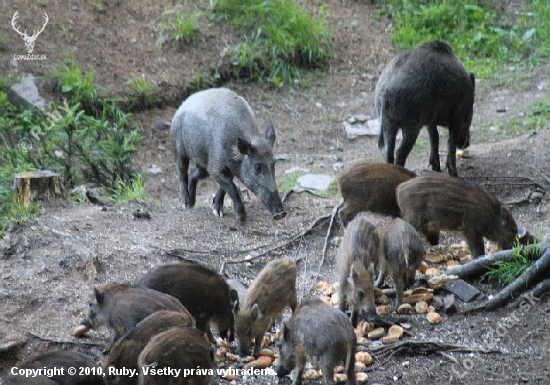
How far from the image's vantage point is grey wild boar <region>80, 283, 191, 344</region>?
191 inches

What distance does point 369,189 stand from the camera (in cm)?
672

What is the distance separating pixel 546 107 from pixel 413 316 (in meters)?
5.23

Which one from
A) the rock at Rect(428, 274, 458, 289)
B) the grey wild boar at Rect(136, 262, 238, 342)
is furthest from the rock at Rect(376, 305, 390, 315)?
the grey wild boar at Rect(136, 262, 238, 342)

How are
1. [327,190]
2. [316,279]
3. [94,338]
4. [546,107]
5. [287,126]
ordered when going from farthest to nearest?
[287,126], [546,107], [327,190], [316,279], [94,338]

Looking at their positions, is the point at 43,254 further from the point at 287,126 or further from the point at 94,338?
the point at 287,126

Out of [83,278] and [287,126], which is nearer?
[83,278]

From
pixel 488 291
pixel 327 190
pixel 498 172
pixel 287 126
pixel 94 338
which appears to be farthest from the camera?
pixel 287 126

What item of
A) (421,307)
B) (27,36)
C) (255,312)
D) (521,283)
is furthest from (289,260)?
(27,36)

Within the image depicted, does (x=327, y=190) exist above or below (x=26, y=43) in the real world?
below

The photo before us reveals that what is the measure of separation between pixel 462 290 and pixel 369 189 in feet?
4.17

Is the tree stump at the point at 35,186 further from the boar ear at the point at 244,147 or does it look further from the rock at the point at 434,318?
the rock at the point at 434,318

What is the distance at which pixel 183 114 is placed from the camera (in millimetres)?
8523

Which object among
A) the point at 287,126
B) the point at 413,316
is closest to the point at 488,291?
the point at 413,316

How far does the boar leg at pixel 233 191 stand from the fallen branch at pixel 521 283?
2663 mm
